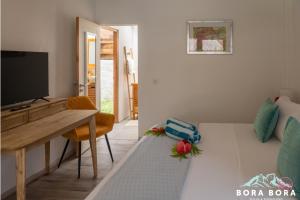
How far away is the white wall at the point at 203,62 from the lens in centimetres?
479

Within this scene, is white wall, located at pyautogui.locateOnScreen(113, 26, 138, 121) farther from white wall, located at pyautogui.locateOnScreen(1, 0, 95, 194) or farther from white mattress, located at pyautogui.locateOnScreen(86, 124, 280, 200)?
white mattress, located at pyautogui.locateOnScreen(86, 124, 280, 200)

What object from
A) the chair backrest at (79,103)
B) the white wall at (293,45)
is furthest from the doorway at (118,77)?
the white wall at (293,45)

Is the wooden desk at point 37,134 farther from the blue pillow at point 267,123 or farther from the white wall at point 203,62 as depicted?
the white wall at point 203,62

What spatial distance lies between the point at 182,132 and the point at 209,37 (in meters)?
2.58

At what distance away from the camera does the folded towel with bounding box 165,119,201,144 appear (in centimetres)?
269

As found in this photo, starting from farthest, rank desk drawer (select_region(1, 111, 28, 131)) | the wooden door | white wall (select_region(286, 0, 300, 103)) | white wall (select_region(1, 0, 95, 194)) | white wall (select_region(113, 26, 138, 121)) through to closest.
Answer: white wall (select_region(113, 26, 138, 121)) < white wall (select_region(286, 0, 300, 103)) < the wooden door < white wall (select_region(1, 0, 95, 194)) < desk drawer (select_region(1, 111, 28, 131))

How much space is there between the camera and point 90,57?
16.0 ft

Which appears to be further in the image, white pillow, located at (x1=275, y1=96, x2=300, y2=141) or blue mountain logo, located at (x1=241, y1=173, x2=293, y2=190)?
white pillow, located at (x1=275, y1=96, x2=300, y2=141)

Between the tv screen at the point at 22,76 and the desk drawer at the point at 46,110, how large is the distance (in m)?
0.16

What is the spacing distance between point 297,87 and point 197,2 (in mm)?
1936

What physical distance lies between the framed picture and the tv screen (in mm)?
2385

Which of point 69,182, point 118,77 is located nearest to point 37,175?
point 69,182

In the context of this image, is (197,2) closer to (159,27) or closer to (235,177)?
(159,27)

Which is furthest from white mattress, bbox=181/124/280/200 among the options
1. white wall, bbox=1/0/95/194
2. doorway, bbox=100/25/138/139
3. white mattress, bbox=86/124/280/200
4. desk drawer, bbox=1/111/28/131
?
doorway, bbox=100/25/138/139
